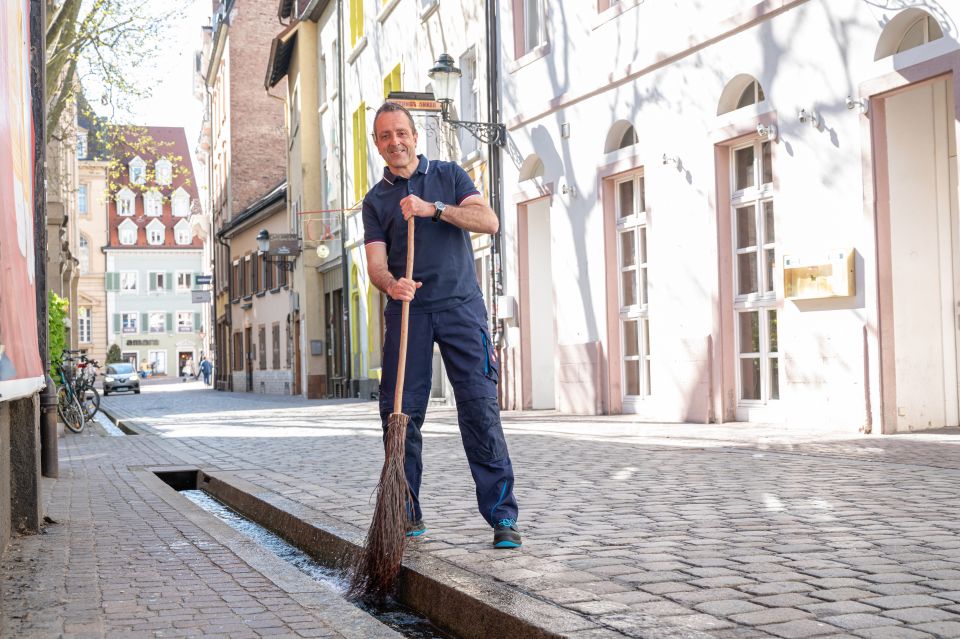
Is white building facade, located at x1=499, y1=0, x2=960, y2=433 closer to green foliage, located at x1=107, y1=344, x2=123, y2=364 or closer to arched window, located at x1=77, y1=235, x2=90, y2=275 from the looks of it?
green foliage, located at x1=107, y1=344, x2=123, y2=364

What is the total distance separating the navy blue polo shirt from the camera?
543cm

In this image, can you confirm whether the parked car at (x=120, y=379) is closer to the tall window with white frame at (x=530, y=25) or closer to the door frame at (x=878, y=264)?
the tall window with white frame at (x=530, y=25)

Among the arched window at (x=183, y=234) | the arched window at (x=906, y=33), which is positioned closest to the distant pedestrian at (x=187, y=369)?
the arched window at (x=183, y=234)

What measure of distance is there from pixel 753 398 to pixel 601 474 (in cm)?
506

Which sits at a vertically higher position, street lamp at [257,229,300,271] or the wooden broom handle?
street lamp at [257,229,300,271]

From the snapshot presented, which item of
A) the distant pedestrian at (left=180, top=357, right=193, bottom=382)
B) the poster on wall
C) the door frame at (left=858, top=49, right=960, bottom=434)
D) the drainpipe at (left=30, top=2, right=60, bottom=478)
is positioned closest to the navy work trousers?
the poster on wall

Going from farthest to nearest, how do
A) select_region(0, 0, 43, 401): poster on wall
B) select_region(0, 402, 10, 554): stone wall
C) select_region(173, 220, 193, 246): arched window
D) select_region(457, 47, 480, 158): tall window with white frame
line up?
select_region(173, 220, 193, 246): arched window, select_region(457, 47, 480, 158): tall window with white frame, select_region(0, 402, 10, 554): stone wall, select_region(0, 0, 43, 401): poster on wall

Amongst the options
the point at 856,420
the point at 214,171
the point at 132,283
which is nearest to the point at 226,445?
the point at 856,420

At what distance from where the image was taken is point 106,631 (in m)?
4.04

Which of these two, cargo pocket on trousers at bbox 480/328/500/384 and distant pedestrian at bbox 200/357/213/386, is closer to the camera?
cargo pocket on trousers at bbox 480/328/500/384

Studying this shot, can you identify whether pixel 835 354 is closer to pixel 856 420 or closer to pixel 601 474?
pixel 856 420

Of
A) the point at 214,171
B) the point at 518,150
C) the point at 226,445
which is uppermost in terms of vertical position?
the point at 214,171

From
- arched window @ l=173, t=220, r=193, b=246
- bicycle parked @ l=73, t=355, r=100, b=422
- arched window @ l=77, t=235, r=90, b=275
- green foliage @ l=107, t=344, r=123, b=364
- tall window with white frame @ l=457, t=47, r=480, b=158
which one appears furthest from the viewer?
A: arched window @ l=173, t=220, r=193, b=246

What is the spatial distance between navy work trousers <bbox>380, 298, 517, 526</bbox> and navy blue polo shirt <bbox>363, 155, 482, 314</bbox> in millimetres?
82
